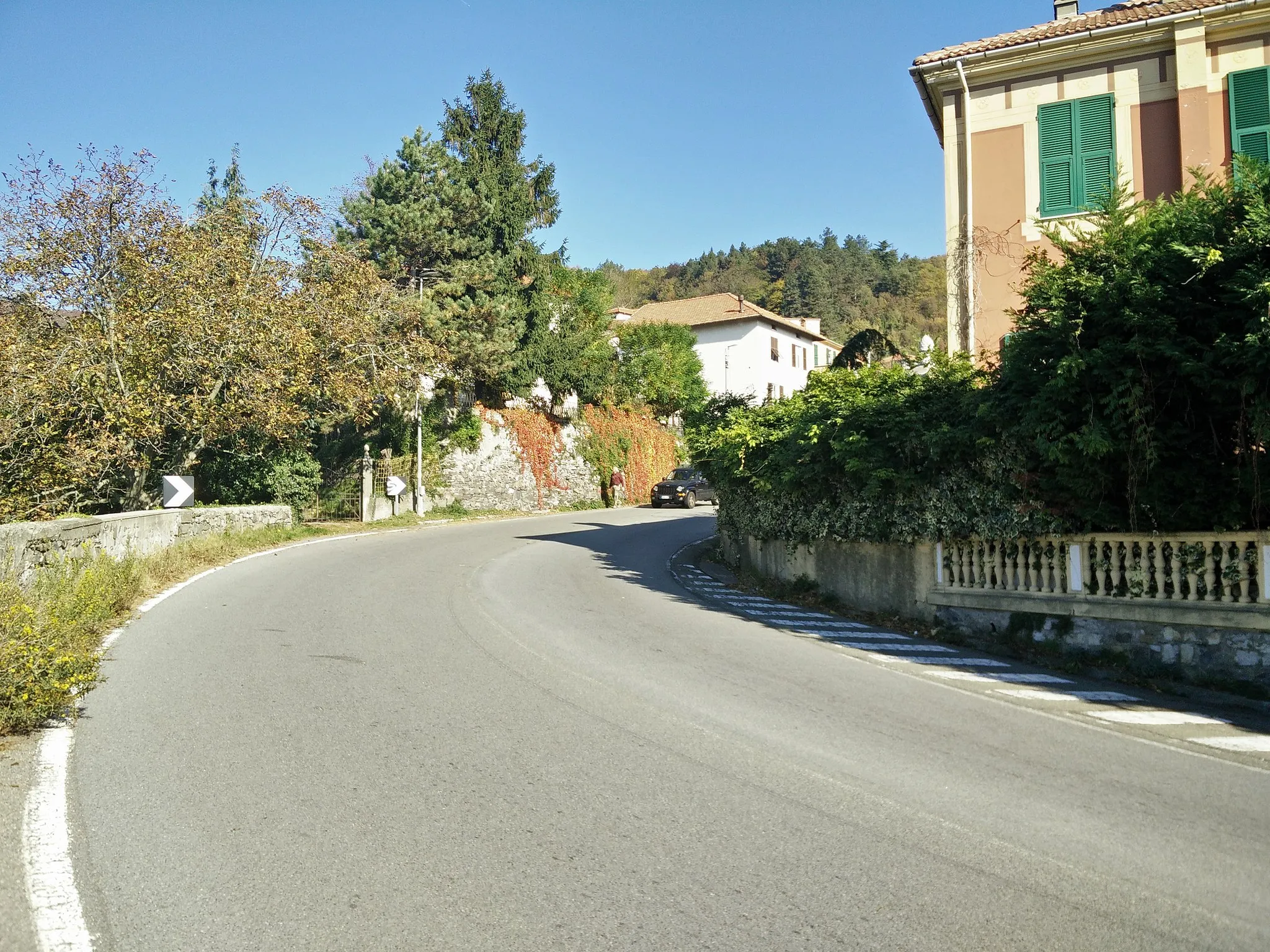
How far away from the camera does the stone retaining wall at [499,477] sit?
118 ft

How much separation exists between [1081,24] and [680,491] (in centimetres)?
2638

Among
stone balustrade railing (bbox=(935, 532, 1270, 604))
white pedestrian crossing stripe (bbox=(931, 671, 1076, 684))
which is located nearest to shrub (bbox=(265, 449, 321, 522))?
stone balustrade railing (bbox=(935, 532, 1270, 604))

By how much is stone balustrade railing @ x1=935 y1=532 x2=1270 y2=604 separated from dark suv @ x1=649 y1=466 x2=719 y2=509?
29.0 meters

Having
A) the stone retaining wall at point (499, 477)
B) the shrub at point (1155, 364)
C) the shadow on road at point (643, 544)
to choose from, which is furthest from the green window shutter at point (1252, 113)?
the stone retaining wall at point (499, 477)

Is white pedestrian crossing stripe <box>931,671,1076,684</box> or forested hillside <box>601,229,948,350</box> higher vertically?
forested hillside <box>601,229,948,350</box>

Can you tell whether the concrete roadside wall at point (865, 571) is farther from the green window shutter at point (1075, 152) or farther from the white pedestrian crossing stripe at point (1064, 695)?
the green window shutter at point (1075, 152)

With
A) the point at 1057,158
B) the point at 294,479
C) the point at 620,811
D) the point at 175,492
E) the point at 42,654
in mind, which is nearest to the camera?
the point at 620,811

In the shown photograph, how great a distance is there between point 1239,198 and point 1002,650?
5.06 metres

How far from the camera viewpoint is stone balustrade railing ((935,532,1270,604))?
889 cm

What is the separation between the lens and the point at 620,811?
5.21 metres

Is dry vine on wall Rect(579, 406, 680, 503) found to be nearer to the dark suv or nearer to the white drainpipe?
the dark suv

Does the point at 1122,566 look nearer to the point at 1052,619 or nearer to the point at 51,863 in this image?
the point at 1052,619

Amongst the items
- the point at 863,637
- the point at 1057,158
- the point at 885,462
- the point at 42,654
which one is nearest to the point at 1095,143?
the point at 1057,158

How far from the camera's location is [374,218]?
33.2 m
